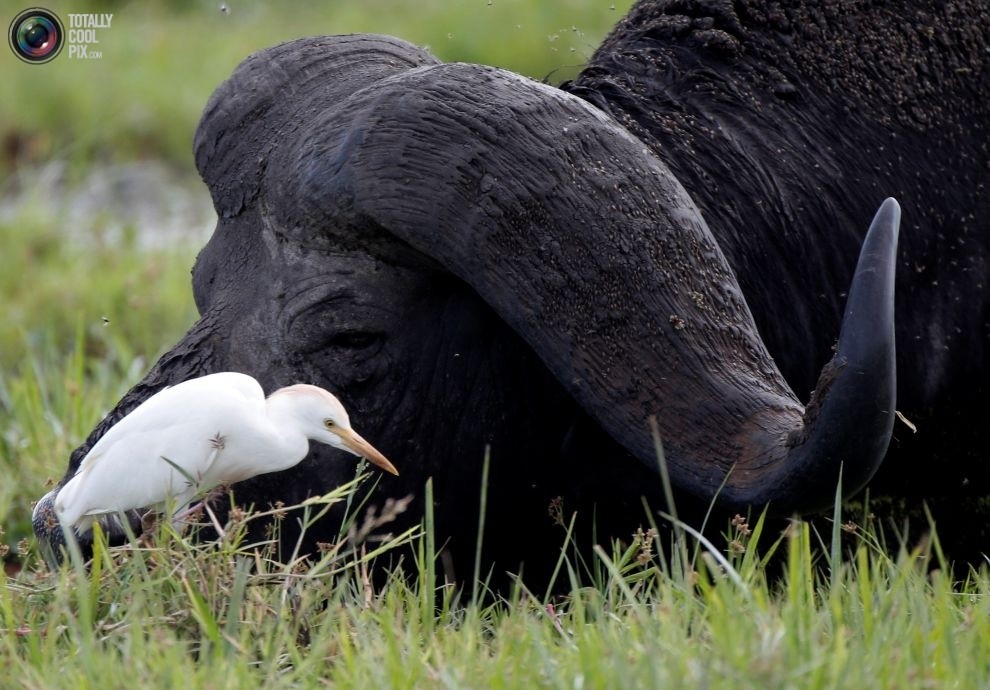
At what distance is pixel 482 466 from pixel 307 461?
0.44m

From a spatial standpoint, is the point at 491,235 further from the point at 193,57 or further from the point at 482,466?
the point at 193,57

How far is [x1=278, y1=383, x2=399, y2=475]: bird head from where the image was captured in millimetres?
3545

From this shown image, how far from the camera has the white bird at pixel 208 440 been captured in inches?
138

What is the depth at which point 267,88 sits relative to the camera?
4.23m

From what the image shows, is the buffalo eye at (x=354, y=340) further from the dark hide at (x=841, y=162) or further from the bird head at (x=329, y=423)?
the dark hide at (x=841, y=162)

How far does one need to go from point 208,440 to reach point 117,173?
8.69m

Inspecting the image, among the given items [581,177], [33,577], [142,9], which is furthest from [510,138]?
[142,9]

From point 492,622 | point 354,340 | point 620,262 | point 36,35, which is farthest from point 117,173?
point 620,262

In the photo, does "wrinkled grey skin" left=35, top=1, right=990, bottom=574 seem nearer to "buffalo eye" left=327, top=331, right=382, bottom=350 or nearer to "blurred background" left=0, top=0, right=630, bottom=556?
"buffalo eye" left=327, top=331, right=382, bottom=350

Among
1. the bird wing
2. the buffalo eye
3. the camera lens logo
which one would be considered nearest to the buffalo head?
the buffalo eye

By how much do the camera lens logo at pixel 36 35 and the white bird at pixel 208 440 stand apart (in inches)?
168

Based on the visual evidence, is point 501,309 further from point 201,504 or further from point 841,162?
point 841,162

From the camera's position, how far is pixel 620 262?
361 centimetres

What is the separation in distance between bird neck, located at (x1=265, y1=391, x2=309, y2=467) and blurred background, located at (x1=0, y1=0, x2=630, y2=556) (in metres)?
2.30
